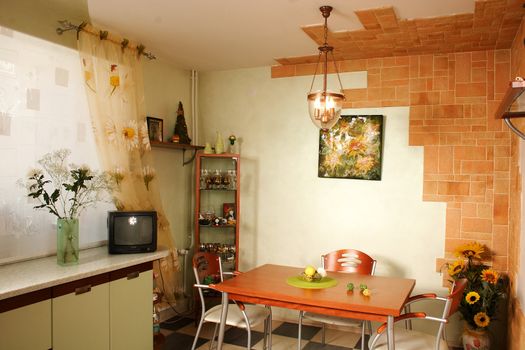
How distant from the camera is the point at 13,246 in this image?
113 inches

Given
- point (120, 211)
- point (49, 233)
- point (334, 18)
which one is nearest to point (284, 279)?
point (120, 211)

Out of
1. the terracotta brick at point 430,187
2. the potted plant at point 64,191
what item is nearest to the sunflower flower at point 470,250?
the terracotta brick at point 430,187

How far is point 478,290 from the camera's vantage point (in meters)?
3.46

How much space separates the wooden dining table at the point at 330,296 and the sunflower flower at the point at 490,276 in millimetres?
693

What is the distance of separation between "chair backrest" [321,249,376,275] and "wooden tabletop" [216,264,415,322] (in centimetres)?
42

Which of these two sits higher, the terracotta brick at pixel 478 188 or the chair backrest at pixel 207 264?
the terracotta brick at pixel 478 188

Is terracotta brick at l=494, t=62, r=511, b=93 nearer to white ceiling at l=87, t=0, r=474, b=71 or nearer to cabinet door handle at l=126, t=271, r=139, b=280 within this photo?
white ceiling at l=87, t=0, r=474, b=71

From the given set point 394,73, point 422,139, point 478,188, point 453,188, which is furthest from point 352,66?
point 478,188

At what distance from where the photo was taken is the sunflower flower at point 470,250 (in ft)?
11.8

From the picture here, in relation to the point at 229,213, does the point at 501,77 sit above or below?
above

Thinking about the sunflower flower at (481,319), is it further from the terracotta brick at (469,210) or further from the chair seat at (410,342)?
the terracotta brick at (469,210)

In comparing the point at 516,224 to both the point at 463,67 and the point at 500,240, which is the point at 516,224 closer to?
the point at 500,240

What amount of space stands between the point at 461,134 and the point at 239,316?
2.31 meters

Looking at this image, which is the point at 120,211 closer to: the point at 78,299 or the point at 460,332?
the point at 78,299
